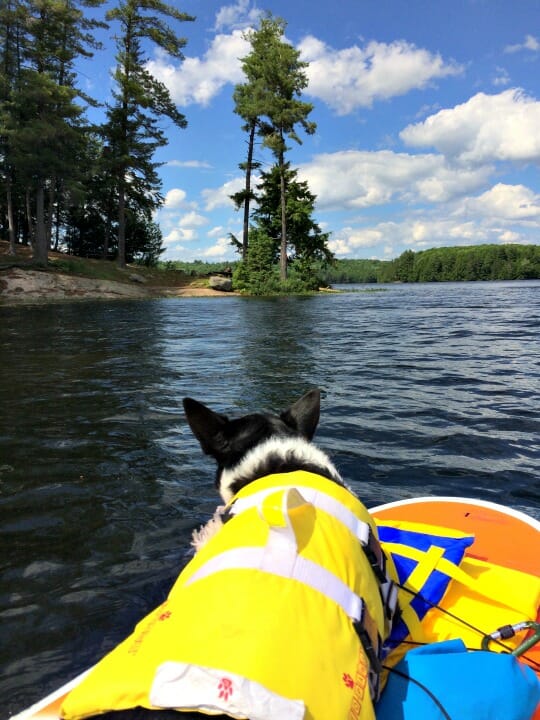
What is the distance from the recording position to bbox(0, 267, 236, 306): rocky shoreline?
89.5 ft

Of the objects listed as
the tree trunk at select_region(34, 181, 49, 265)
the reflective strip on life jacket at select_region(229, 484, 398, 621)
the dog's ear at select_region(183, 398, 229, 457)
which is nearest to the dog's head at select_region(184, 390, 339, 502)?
the dog's ear at select_region(183, 398, 229, 457)

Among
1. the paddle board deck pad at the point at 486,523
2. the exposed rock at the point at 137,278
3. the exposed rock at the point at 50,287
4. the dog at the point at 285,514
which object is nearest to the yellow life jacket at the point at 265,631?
the dog at the point at 285,514

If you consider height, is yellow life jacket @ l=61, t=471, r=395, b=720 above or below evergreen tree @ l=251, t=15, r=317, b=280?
below

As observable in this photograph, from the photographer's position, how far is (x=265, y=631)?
1.30 m

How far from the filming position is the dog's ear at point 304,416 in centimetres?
242

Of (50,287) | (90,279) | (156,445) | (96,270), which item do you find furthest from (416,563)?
(96,270)

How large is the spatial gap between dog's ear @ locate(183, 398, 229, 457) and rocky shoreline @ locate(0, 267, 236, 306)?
26.2 metres

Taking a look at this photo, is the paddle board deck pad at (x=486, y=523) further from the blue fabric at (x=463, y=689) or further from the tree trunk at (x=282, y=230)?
the tree trunk at (x=282, y=230)

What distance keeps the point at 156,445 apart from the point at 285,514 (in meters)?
4.41

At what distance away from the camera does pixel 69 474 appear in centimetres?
479

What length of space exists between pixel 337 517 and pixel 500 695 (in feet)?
2.47

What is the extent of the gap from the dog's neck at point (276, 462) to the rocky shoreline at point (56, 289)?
86.5 ft

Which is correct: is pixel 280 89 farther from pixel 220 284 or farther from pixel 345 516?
pixel 345 516

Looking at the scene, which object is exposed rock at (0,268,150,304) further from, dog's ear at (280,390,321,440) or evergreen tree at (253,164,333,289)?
dog's ear at (280,390,321,440)
